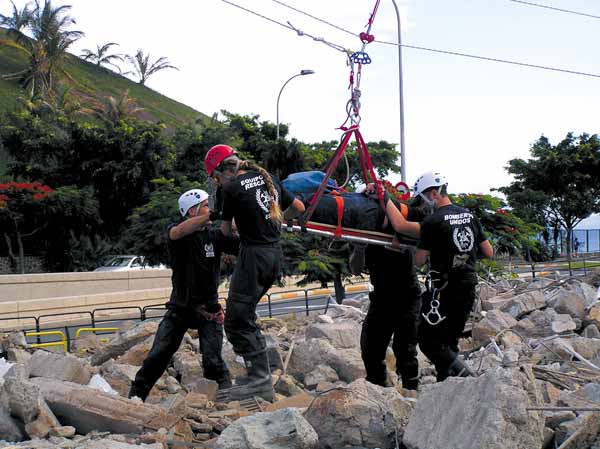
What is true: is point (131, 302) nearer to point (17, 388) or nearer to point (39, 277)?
point (39, 277)

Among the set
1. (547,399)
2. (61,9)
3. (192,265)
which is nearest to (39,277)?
(192,265)

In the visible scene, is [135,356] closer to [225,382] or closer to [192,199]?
[225,382]

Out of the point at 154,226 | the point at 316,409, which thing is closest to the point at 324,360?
the point at 316,409

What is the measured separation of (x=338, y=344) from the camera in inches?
324

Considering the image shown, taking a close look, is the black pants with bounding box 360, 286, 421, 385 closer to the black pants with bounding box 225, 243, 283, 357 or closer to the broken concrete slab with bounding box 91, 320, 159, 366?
the black pants with bounding box 225, 243, 283, 357

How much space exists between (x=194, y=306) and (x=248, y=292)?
0.77 metres

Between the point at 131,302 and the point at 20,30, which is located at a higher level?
the point at 20,30

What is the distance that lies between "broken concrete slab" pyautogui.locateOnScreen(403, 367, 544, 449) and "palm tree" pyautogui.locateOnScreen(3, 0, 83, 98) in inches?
1807

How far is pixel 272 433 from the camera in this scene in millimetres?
4016

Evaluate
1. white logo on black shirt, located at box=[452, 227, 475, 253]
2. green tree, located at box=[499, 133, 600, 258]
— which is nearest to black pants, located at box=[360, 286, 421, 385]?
white logo on black shirt, located at box=[452, 227, 475, 253]

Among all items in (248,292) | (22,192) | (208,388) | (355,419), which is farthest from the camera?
(22,192)

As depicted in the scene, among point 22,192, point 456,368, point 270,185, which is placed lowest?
point 456,368

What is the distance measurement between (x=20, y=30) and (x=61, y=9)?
10.6 feet

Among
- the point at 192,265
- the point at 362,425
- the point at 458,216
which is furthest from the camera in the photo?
the point at 192,265
